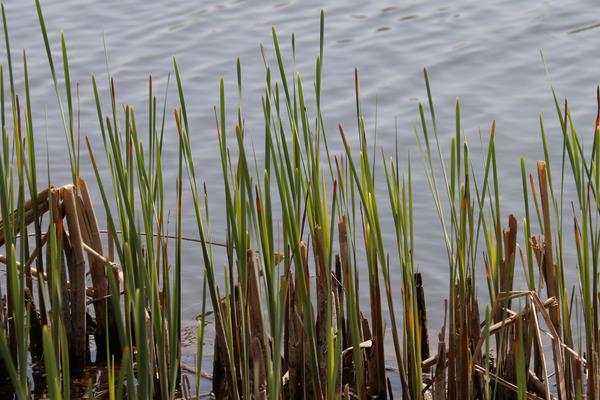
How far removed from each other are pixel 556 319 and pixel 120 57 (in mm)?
4838

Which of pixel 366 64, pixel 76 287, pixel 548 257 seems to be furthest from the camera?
pixel 366 64

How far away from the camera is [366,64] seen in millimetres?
6918

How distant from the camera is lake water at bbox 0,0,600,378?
5660mm

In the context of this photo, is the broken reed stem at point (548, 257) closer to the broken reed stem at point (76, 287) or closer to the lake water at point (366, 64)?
the broken reed stem at point (76, 287)

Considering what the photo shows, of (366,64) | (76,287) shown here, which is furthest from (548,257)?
(366,64)

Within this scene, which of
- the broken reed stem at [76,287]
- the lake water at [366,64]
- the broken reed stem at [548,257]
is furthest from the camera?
the lake water at [366,64]

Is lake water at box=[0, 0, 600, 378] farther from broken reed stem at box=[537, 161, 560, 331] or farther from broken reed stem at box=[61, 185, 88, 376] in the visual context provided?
broken reed stem at box=[537, 161, 560, 331]

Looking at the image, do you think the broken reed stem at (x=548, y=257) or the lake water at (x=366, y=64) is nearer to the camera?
the broken reed stem at (x=548, y=257)

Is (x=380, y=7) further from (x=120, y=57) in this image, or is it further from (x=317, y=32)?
(x=120, y=57)

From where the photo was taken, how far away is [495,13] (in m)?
7.60

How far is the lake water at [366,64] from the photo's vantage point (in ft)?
18.6

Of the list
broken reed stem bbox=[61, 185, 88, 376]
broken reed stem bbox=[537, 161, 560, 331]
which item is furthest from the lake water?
broken reed stem bbox=[537, 161, 560, 331]

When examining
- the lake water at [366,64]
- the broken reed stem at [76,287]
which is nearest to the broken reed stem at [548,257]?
the broken reed stem at [76,287]

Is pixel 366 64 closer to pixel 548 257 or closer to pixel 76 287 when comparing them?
pixel 76 287
